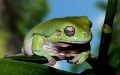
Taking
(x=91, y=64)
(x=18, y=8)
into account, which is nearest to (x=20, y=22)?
(x=18, y=8)

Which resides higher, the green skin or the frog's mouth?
the green skin

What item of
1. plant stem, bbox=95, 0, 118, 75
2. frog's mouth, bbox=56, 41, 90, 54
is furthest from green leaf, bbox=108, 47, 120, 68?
frog's mouth, bbox=56, 41, 90, 54

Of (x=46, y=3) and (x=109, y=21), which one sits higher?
(x=46, y=3)

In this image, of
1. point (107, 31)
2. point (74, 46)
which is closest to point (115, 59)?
point (107, 31)

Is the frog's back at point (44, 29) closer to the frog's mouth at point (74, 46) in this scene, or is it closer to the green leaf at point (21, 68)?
the frog's mouth at point (74, 46)

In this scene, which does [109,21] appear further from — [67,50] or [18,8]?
[18,8]

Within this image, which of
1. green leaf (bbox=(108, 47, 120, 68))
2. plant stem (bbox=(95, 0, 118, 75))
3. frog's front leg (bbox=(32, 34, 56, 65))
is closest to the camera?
plant stem (bbox=(95, 0, 118, 75))

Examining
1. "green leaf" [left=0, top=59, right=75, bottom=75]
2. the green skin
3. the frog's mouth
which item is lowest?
"green leaf" [left=0, top=59, right=75, bottom=75]

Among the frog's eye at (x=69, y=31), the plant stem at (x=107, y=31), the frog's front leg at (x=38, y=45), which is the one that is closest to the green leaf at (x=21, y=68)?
the plant stem at (x=107, y=31)

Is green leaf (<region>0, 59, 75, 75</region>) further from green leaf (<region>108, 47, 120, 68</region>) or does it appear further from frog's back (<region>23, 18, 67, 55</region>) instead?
frog's back (<region>23, 18, 67, 55</region>)
